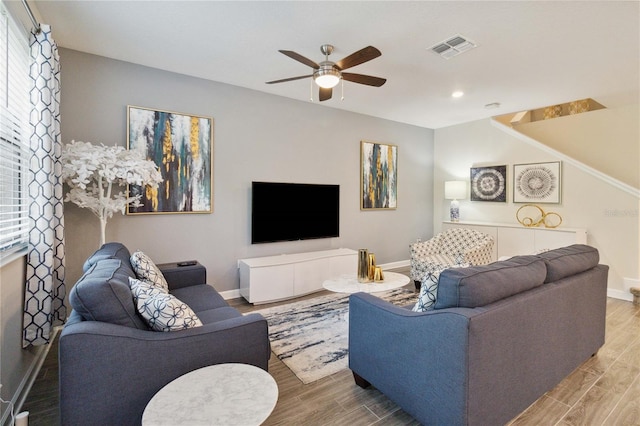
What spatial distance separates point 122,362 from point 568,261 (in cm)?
268

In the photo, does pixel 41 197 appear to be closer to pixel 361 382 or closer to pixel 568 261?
pixel 361 382

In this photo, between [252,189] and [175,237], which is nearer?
[175,237]

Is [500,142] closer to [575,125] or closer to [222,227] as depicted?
[575,125]

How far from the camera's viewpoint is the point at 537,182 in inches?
195

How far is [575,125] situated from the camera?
490cm

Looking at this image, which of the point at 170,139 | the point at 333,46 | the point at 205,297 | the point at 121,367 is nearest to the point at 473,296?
the point at 121,367

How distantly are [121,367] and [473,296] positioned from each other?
5.49ft

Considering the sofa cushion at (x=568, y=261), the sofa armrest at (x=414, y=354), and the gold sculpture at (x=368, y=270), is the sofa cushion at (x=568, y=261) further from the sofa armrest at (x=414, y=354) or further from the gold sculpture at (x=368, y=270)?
the gold sculpture at (x=368, y=270)

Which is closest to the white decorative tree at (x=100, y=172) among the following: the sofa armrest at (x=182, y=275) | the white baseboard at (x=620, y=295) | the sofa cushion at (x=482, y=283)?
the sofa armrest at (x=182, y=275)

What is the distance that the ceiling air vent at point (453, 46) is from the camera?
280 cm

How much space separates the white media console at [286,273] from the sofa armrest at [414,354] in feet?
6.02

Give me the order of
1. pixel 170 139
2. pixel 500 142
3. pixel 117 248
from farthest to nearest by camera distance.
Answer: pixel 500 142
pixel 170 139
pixel 117 248

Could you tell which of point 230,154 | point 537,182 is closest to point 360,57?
point 230,154

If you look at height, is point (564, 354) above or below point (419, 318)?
below
